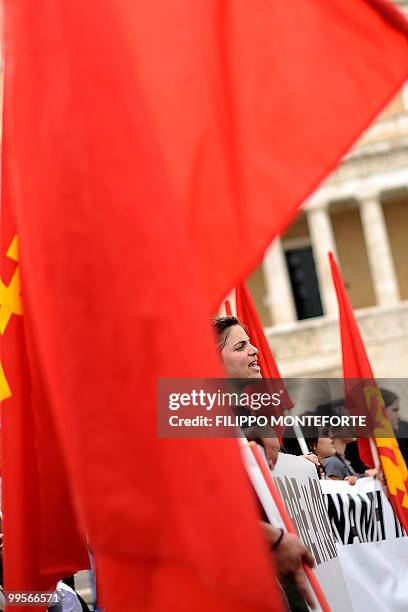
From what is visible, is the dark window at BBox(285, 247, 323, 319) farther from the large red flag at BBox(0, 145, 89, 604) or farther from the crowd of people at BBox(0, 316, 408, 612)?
the large red flag at BBox(0, 145, 89, 604)

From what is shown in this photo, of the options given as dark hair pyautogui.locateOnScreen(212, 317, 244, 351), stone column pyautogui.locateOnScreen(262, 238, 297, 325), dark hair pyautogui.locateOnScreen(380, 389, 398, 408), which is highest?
stone column pyautogui.locateOnScreen(262, 238, 297, 325)

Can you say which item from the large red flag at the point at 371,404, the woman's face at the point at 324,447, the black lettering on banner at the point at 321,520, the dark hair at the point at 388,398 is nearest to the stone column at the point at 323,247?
the large red flag at the point at 371,404

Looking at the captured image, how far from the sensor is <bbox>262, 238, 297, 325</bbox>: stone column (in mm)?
28844

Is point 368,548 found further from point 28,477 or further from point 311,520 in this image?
point 28,477

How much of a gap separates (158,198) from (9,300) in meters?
1.07

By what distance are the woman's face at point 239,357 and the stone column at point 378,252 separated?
25.8m

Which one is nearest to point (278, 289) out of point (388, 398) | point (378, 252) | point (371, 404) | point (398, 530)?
point (378, 252)

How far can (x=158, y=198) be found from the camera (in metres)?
2.13

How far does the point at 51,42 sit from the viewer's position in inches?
89.8

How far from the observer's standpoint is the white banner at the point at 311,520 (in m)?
2.97

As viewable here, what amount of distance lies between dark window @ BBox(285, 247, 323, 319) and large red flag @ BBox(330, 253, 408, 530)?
2233cm

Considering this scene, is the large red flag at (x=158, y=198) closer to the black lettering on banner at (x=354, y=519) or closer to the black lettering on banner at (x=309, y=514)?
the black lettering on banner at (x=309, y=514)

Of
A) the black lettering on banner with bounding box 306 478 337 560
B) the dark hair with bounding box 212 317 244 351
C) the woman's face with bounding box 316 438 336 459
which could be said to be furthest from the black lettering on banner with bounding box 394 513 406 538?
the dark hair with bounding box 212 317 244 351

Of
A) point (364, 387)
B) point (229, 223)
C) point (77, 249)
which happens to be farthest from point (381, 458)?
point (77, 249)
